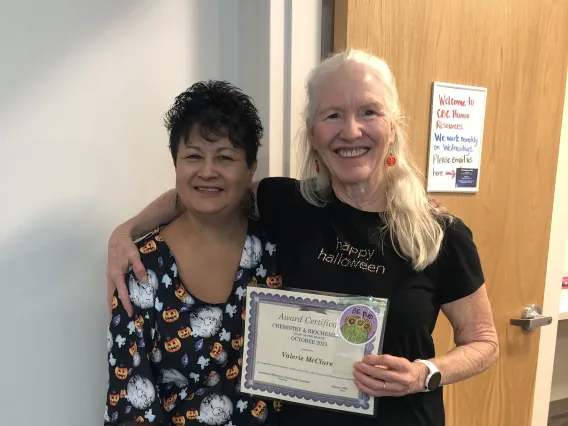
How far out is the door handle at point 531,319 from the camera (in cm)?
166

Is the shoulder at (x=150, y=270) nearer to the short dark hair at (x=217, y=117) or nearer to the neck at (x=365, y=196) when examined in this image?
the short dark hair at (x=217, y=117)

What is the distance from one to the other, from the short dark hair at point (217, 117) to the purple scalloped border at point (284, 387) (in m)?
0.30

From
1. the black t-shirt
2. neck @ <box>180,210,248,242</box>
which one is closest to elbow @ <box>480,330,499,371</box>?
the black t-shirt

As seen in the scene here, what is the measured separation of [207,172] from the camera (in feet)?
3.36

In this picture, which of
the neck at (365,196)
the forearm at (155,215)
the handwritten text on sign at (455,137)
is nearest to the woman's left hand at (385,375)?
the neck at (365,196)

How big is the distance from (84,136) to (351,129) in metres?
0.65

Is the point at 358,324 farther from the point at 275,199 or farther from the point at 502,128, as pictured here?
the point at 502,128

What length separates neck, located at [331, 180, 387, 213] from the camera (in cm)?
111

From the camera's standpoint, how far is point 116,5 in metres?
1.21

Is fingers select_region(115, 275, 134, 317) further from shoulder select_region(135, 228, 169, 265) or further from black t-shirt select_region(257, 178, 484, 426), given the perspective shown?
black t-shirt select_region(257, 178, 484, 426)

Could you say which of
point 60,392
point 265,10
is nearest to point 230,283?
point 60,392

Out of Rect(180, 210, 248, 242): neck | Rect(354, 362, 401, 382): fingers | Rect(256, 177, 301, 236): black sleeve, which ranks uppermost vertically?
Rect(256, 177, 301, 236): black sleeve

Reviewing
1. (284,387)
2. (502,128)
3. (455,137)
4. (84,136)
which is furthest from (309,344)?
(502,128)

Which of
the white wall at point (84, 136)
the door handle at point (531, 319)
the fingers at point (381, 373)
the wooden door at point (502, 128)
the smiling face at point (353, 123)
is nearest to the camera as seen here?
the fingers at point (381, 373)
